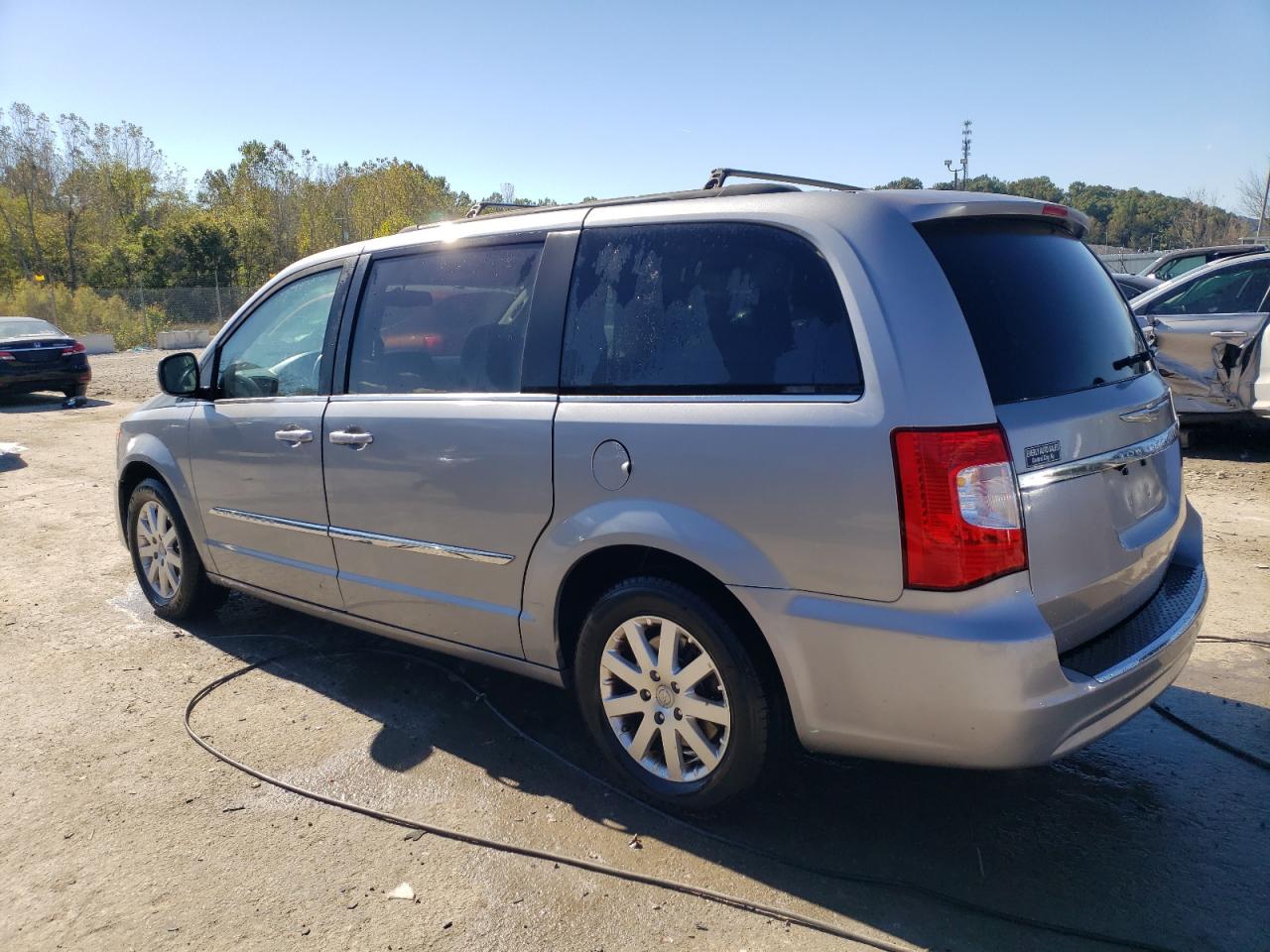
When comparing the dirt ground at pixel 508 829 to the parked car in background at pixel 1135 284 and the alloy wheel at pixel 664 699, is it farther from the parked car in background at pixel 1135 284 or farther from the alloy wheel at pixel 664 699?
the parked car in background at pixel 1135 284

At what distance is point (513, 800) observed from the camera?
3369 mm

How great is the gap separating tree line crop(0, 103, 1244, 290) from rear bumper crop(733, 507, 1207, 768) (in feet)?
120

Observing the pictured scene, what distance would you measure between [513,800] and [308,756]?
0.93 meters

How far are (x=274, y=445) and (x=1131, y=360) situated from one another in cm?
354

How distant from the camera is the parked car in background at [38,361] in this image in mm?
16359

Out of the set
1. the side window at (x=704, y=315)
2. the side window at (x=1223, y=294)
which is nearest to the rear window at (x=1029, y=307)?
the side window at (x=704, y=315)

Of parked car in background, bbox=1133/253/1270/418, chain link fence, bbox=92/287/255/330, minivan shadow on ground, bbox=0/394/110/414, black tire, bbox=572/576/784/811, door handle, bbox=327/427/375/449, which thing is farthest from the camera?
chain link fence, bbox=92/287/255/330

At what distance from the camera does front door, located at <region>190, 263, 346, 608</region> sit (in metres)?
4.23

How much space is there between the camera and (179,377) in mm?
4871

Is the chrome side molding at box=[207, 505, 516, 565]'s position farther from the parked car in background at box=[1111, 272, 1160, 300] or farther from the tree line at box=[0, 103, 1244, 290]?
the tree line at box=[0, 103, 1244, 290]

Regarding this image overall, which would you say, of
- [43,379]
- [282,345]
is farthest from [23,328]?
[282,345]

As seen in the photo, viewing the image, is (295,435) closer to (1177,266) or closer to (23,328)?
(1177,266)

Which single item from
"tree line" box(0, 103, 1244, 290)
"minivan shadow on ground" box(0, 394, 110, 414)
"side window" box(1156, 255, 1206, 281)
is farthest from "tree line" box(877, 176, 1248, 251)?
"minivan shadow on ground" box(0, 394, 110, 414)

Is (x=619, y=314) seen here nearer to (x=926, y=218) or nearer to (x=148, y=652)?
(x=926, y=218)
